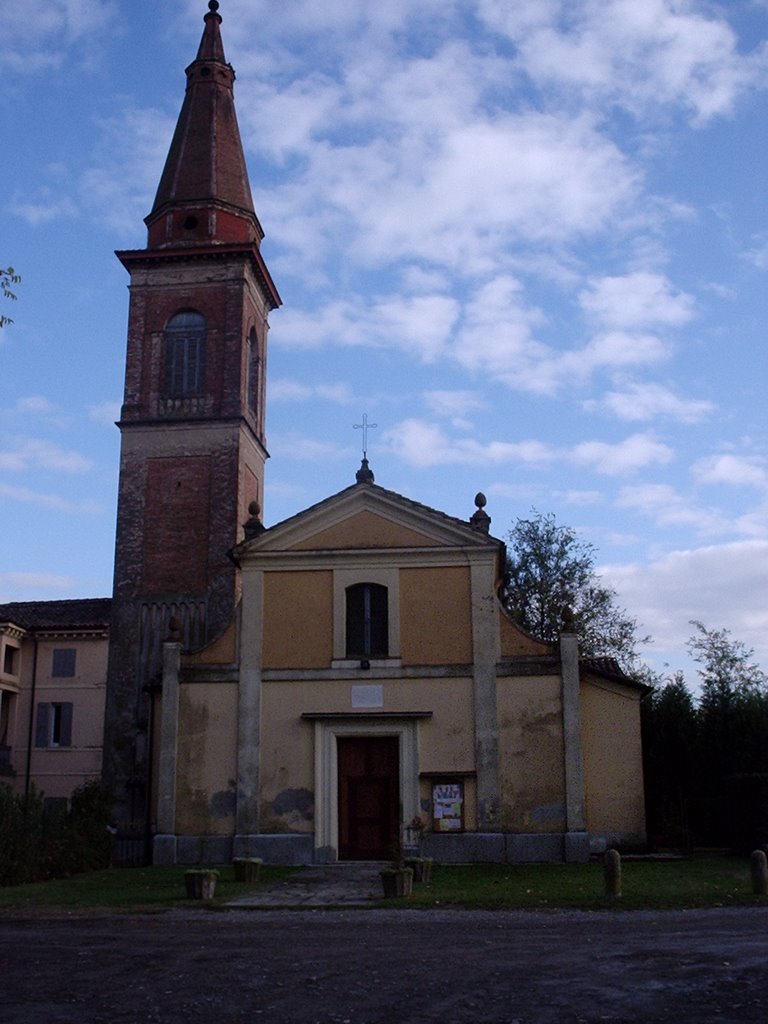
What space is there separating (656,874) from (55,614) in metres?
30.5

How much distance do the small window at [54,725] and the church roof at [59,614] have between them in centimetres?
306

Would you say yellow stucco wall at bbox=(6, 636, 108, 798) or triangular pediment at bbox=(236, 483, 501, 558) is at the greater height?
triangular pediment at bbox=(236, 483, 501, 558)

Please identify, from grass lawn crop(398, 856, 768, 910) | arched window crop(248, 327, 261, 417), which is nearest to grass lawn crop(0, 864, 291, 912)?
grass lawn crop(398, 856, 768, 910)

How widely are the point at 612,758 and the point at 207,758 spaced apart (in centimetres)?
894

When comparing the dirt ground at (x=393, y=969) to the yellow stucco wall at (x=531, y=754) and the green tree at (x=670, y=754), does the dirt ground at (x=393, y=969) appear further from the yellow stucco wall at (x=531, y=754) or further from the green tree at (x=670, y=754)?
the green tree at (x=670, y=754)

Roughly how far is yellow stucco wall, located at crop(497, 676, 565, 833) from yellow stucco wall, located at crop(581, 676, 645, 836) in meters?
1.18

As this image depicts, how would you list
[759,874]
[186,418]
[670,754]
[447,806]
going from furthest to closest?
[186,418] < [670,754] < [447,806] < [759,874]

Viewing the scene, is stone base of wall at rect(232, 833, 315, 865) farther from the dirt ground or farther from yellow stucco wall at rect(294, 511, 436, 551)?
the dirt ground

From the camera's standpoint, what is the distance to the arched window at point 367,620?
25125 millimetres

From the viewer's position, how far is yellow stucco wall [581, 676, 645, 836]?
80.8ft

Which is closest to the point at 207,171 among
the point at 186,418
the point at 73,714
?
the point at 186,418

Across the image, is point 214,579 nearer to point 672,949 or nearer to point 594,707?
point 594,707

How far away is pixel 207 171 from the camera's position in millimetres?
36531

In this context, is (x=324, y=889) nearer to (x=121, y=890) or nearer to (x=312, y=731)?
(x=121, y=890)
